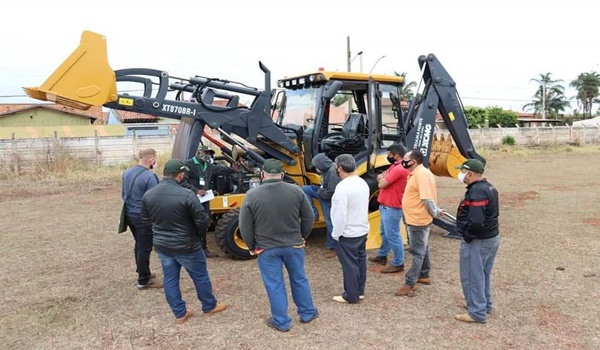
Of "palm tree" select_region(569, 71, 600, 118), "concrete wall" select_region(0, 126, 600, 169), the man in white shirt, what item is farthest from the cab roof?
"palm tree" select_region(569, 71, 600, 118)

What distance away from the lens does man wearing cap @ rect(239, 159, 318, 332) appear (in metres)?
4.04

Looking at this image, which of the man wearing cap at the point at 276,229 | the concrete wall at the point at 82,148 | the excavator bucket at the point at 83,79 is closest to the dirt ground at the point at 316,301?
the man wearing cap at the point at 276,229

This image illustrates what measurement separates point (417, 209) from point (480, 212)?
918mm

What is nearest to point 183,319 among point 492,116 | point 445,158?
point 445,158

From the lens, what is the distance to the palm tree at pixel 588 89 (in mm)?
66525

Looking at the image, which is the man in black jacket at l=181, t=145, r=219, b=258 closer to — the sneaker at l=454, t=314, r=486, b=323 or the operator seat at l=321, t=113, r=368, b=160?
the operator seat at l=321, t=113, r=368, b=160

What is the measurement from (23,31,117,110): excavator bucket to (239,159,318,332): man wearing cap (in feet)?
8.17

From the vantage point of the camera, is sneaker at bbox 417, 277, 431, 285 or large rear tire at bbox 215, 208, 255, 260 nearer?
sneaker at bbox 417, 277, 431, 285

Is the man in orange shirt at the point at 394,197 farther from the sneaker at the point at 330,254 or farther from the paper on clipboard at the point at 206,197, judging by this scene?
the paper on clipboard at the point at 206,197

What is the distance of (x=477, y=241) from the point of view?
4.13 m

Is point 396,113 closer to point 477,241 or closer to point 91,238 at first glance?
point 477,241

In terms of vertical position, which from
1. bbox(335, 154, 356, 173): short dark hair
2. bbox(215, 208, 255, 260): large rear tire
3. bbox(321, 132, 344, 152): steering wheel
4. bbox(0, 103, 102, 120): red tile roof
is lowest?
bbox(215, 208, 255, 260): large rear tire

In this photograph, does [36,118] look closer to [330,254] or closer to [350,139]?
[350,139]

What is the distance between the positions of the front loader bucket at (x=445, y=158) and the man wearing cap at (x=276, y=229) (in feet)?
14.6
